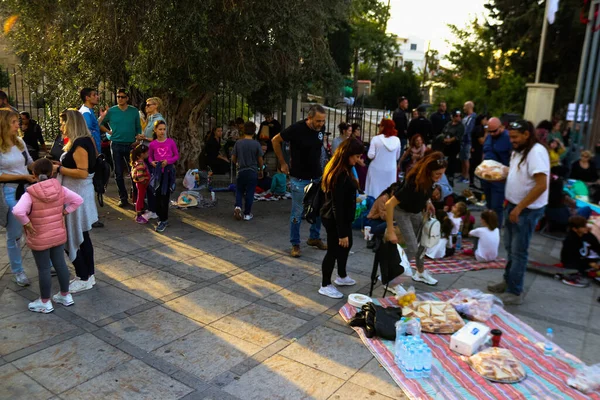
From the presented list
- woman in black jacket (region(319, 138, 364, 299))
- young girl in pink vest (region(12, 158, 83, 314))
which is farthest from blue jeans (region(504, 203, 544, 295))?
young girl in pink vest (region(12, 158, 83, 314))

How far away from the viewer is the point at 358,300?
16.1 ft

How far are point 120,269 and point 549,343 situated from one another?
177 inches

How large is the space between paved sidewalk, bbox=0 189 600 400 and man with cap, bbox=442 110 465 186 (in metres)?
5.72

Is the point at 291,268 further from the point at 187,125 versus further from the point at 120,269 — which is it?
the point at 187,125

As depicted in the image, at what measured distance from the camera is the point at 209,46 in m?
7.89

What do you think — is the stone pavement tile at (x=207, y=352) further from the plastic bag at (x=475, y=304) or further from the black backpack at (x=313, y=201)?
the plastic bag at (x=475, y=304)

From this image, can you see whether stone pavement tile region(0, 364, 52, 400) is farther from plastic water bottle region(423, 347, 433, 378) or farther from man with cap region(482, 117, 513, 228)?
man with cap region(482, 117, 513, 228)

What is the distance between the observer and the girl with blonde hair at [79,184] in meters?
4.83

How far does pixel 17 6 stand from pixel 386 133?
7.10 metres

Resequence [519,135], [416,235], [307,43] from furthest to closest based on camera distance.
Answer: [307,43] < [416,235] < [519,135]

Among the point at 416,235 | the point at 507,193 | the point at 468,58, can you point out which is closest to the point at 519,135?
the point at 507,193

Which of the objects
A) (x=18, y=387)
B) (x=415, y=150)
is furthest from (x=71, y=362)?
(x=415, y=150)

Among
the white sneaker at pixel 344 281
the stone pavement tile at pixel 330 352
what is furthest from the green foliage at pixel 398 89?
the stone pavement tile at pixel 330 352

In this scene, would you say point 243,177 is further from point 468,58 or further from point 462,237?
point 468,58
